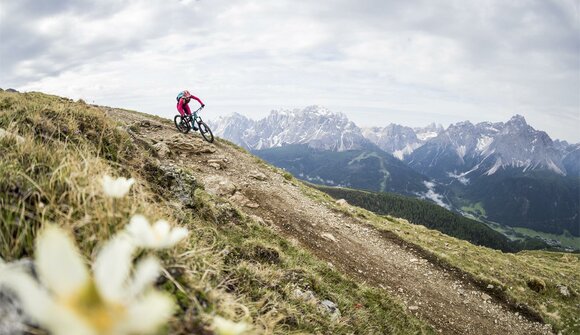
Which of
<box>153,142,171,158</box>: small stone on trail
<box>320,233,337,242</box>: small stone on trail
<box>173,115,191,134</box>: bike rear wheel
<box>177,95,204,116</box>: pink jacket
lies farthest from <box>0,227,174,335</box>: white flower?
<box>173,115,191,134</box>: bike rear wheel

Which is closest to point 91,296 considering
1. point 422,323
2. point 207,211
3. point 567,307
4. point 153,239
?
point 153,239

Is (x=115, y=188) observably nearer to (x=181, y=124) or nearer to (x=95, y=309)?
(x=95, y=309)

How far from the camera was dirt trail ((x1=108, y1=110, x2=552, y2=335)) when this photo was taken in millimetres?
14125

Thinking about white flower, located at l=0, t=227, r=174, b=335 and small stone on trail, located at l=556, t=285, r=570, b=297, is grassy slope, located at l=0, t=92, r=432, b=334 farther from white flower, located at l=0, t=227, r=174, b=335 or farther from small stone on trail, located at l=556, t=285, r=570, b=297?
small stone on trail, located at l=556, t=285, r=570, b=297

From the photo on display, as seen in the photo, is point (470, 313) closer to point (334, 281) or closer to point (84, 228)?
point (334, 281)

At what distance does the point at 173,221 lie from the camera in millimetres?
4516

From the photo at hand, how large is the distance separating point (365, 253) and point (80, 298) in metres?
16.5

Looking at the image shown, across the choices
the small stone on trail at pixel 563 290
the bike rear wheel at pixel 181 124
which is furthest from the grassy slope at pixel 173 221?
the bike rear wheel at pixel 181 124

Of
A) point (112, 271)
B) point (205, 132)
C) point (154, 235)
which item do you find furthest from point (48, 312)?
point (205, 132)

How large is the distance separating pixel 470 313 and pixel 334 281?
288 inches

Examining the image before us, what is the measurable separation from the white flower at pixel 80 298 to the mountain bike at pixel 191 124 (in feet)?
85.4

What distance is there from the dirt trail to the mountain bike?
358 cm

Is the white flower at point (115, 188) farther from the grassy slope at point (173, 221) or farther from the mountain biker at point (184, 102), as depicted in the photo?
the mountain biker at point (184, 102)

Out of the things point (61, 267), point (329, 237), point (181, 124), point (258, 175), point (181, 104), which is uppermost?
point (181, 104)
